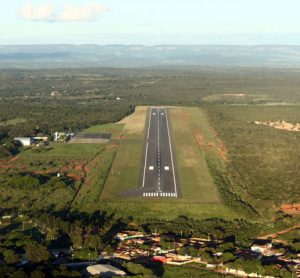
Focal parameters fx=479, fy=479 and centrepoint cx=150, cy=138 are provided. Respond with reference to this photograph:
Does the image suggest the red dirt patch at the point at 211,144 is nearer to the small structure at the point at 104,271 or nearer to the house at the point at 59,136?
the house at the point at 59,136

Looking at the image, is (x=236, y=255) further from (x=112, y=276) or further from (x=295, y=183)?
(x=295, y=183)

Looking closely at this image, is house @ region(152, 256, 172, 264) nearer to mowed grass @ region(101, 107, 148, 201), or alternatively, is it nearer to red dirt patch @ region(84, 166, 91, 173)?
mowed grass @ region(101, 107, 148, 201)

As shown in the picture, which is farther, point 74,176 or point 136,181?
point 74,176

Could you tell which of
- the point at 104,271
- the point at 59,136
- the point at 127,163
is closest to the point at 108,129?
the point at 59,136

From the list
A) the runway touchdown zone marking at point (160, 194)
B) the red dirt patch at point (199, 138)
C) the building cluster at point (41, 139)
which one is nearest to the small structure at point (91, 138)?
the building cluster at point (41, 139)

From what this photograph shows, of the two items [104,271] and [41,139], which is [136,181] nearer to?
[104,271]
